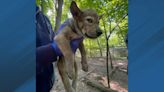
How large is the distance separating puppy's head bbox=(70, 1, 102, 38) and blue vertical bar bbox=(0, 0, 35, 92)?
1.10 ft

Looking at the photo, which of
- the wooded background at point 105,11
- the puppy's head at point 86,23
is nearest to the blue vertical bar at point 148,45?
the puppy's head at point 86,23

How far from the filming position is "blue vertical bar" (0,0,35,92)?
96 centimetres

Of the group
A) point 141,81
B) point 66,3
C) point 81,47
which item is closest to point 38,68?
point 81,47

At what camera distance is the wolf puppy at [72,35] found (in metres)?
1.25

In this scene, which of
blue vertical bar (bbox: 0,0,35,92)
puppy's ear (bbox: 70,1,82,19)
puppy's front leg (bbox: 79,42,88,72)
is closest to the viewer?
blue vertical bar (bbox: 0,0,35,92)

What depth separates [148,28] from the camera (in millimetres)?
1021

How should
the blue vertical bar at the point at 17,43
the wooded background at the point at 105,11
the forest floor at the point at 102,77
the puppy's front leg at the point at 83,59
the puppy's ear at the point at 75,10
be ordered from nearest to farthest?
the blue vertical bar at the point at 17,43 → the puppy's ear at the point at 75,10 → the puppy's front leg at the point at 83,59 → the wooded background at the point at 105,11 → the forest floor at the point at 102,77

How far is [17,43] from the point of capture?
0.96 metres

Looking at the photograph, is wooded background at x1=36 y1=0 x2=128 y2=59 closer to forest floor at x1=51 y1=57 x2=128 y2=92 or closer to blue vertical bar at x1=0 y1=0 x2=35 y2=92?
forest floor at x1=51 y1=57 x2=128 y2=92

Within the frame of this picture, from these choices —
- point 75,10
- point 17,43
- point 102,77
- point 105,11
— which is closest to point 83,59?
point 75,10

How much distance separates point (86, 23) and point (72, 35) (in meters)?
0.09

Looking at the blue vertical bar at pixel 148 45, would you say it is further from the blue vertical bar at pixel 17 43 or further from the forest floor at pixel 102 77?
Result: the forest floor at pixel 102 77

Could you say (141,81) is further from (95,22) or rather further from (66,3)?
(66,3)

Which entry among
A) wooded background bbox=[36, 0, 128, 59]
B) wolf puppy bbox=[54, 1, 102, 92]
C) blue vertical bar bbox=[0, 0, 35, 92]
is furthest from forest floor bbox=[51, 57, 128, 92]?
blue vertical bar bbox=[0, 0, 35, 92]
